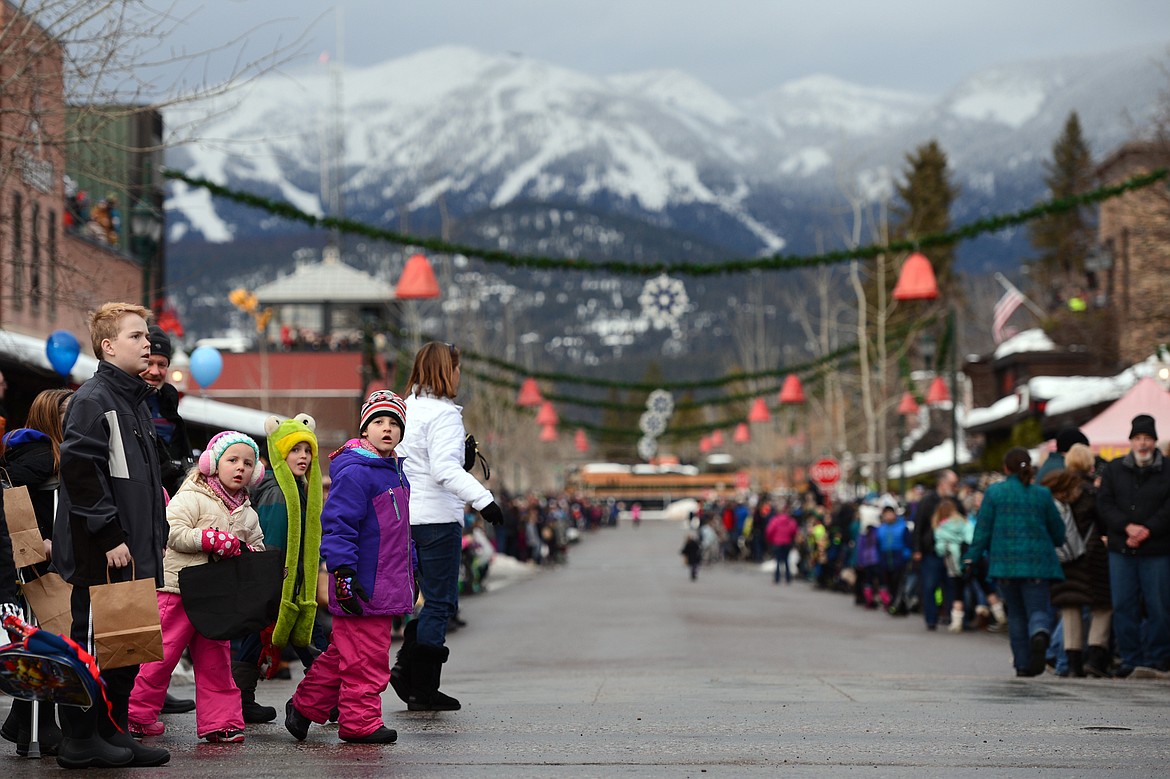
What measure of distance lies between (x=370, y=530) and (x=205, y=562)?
0.80m

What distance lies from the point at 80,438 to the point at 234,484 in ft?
3.74

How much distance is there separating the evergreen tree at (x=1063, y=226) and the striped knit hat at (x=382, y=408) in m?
76.0

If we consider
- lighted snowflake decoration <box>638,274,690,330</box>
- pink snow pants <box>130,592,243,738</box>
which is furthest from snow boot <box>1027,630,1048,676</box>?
lighted snowflake decoration <box>638,274,690,330</box>

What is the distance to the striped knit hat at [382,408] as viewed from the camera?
26.6 ft

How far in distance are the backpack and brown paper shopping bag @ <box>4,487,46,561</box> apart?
8420mm

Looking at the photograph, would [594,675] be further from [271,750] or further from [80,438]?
[80,438]

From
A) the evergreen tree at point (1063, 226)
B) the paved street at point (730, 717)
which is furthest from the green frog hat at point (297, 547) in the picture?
the evergreen tree at point (1063, 226)

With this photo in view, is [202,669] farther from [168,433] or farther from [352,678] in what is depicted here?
[168,433]

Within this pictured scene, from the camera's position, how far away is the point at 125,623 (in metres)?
6.83

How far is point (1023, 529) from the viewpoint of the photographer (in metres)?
12.8

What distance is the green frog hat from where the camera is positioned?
26.4 feet

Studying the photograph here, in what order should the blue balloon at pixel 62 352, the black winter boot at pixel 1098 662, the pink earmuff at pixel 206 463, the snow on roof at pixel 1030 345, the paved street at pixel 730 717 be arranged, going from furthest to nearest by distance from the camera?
the snow on roof at pixel 1030 345 < the blue balloon at pixel 62 352 < the black winter boot at pixel 1098 662 < the pink earmuff at pixel 206 463 < the paved street at pixel 730 717

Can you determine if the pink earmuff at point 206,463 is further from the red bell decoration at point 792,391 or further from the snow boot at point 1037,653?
the red bell decoration at point 792,391

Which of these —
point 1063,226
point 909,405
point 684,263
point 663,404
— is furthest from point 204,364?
point 1063,226
